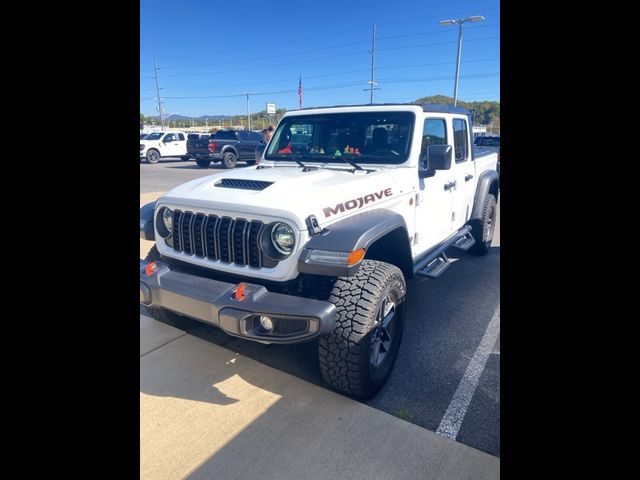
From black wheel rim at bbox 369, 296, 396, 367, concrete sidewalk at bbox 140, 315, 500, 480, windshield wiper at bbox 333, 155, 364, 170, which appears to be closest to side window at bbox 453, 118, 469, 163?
windshield wiper at bbox 333, 155, 364, 170

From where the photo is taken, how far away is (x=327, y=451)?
229cm

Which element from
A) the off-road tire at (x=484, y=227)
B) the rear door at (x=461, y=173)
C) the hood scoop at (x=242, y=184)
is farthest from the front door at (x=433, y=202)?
the hood scoop at (x=242, y=184)

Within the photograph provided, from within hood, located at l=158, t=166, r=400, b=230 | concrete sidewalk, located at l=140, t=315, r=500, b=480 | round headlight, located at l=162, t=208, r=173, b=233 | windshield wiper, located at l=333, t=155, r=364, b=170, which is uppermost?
windshield wiper, located at l=333, t=155, r=364, b=170

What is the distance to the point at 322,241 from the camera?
97.2 inches

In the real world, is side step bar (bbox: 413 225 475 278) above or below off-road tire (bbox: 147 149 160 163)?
below

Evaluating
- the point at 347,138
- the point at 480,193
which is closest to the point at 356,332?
the point at 347,138

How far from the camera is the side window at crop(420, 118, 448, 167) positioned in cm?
366

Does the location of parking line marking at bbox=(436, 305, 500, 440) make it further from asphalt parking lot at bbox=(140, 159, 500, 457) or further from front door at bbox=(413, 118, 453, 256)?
front door at bbox=(413, 118, 453, 256)
